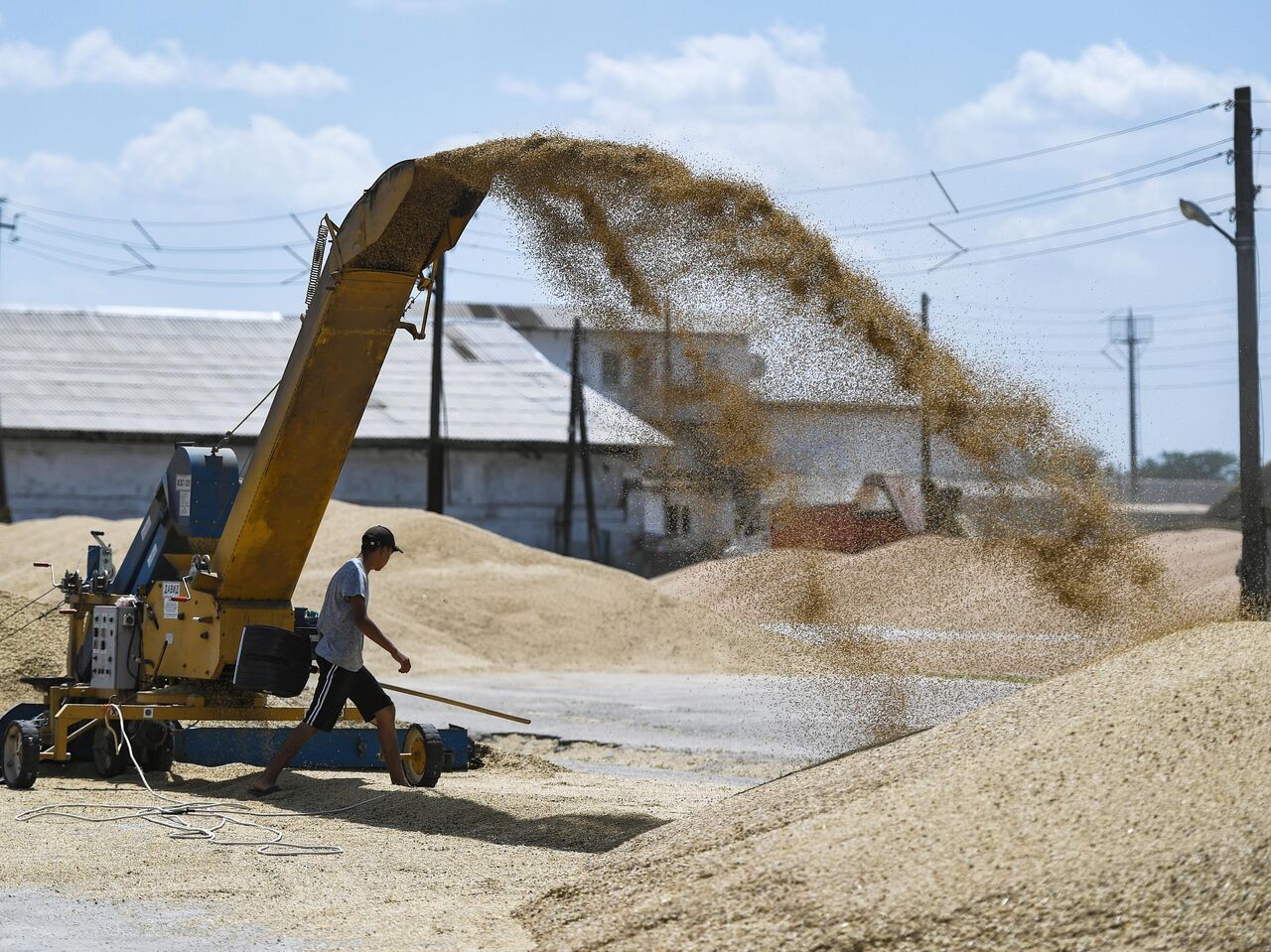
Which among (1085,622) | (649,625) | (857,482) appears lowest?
(649,625)

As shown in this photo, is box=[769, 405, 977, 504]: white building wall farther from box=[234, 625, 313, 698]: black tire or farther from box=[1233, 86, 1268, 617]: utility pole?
box=[1233, 86, 1268, 617]: utility pole

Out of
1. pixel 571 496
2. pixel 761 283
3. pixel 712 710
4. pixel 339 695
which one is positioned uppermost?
pixel 761 283

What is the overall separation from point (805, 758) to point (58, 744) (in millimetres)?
5619

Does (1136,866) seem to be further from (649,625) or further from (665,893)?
(649,625)

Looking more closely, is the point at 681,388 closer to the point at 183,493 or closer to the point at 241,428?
the point at 183,493

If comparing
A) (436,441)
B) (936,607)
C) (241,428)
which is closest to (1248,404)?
(936,607)

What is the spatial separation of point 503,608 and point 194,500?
15.3 meters

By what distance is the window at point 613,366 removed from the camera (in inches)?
349

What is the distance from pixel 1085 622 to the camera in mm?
8344

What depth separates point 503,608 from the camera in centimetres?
2498

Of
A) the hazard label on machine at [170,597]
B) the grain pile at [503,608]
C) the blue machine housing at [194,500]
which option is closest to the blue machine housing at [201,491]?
A: the blue machine housing at [194,500]

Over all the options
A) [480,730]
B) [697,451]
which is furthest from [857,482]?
[480,730]

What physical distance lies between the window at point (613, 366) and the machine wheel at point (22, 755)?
427 cm

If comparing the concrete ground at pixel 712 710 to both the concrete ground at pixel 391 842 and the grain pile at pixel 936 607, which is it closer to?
the concrete ground at pixel 391 842
